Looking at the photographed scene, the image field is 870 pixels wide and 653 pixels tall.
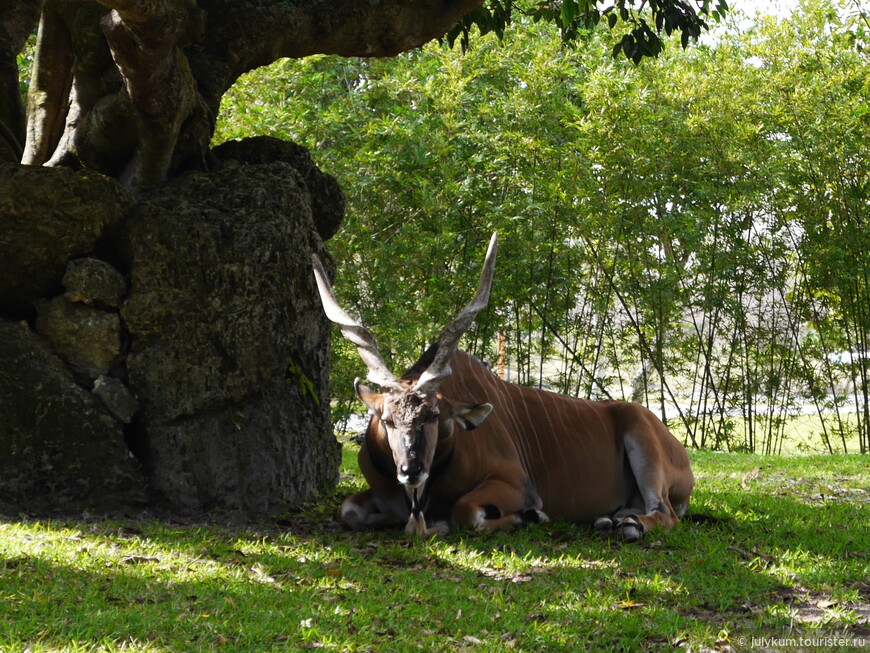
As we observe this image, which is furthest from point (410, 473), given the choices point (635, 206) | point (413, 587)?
point (635, 206)

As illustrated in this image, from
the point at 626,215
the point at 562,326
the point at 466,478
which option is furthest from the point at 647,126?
the point at 466,478

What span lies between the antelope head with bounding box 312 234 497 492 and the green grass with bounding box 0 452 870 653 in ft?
1.30

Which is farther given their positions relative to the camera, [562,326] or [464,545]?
[562,326]

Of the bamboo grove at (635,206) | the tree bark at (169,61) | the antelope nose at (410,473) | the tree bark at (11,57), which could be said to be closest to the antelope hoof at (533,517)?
the antelope nose at (410,473)

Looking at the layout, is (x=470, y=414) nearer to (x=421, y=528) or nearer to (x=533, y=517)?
(x=421, y=528)

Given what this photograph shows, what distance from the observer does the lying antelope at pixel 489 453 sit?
15.7 feet

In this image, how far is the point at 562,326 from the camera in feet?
33.8

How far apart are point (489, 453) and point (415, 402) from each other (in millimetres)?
728

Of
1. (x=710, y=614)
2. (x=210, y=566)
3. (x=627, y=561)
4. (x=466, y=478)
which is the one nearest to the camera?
(x=710, y=614)

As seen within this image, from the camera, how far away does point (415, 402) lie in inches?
184

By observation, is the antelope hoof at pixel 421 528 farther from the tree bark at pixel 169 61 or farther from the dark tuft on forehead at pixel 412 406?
the tree bark at pixel 169 61

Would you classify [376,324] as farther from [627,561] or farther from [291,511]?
[627,561]

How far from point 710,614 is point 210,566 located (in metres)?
1.91

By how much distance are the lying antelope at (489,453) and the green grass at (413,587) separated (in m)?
0.14
